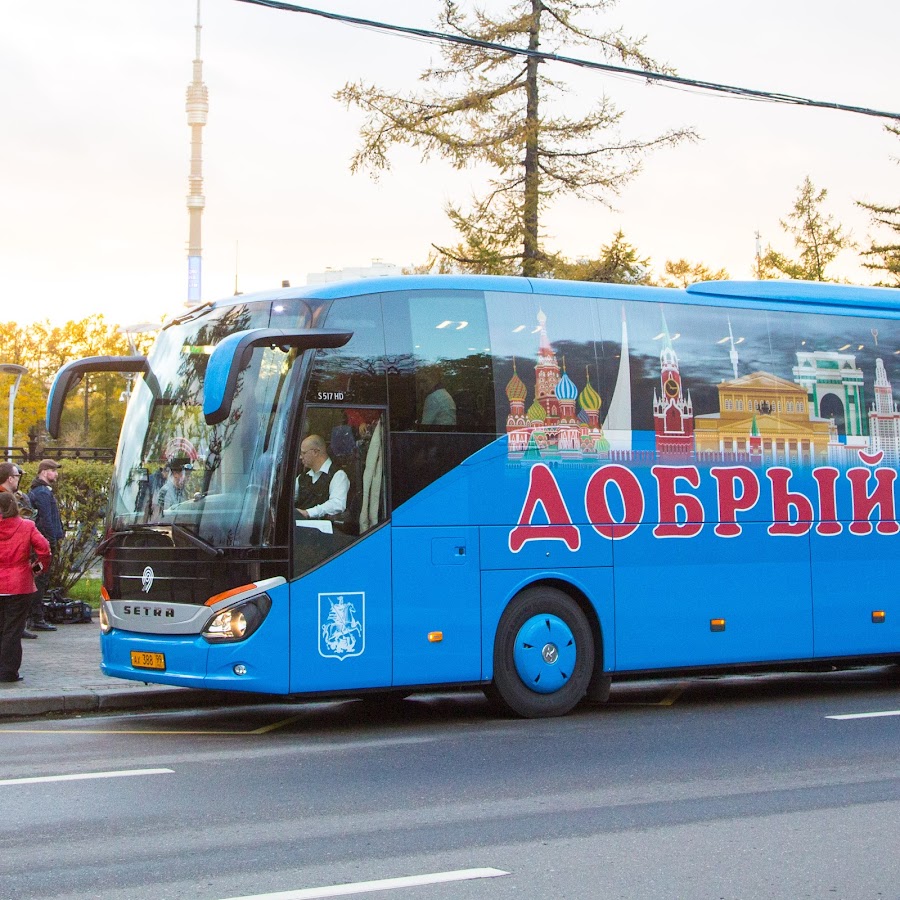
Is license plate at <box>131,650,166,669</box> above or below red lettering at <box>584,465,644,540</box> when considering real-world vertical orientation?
below

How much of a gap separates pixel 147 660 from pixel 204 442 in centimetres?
167

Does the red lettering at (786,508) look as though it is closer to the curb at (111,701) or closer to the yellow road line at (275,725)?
the yellow road line at (275,725)

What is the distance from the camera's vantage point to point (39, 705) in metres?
11.4

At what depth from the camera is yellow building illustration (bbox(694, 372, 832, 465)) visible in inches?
480

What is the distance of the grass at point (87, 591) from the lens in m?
18.4

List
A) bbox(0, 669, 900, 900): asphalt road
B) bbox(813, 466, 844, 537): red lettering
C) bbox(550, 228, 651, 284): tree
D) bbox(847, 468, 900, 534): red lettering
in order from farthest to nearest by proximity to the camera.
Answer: bbox(550, 228, 651, 284): tree → bbox(847, 468, 900, 534): red lettering → bbox(813, 466, 844, 537): red lettering → bbox(0, 669, 900, 900): asphalt road

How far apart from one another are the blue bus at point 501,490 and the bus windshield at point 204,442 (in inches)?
0.8

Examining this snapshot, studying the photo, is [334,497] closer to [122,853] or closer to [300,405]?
[300,405]

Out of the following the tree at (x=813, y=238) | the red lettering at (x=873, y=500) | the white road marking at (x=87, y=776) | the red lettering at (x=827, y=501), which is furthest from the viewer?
the tree at (x=813, y=238)

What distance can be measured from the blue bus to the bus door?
0.05 feet

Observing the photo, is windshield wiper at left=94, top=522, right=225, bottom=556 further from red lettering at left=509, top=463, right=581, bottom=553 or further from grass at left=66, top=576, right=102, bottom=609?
grass at left=66, top=576, right=102, bottom=609

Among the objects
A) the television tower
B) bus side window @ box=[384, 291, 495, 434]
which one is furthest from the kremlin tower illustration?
the television tower

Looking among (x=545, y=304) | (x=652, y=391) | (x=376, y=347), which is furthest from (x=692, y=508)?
(x=376, y=347)

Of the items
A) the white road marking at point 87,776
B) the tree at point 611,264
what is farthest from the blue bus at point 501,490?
the tree at point 611,264
